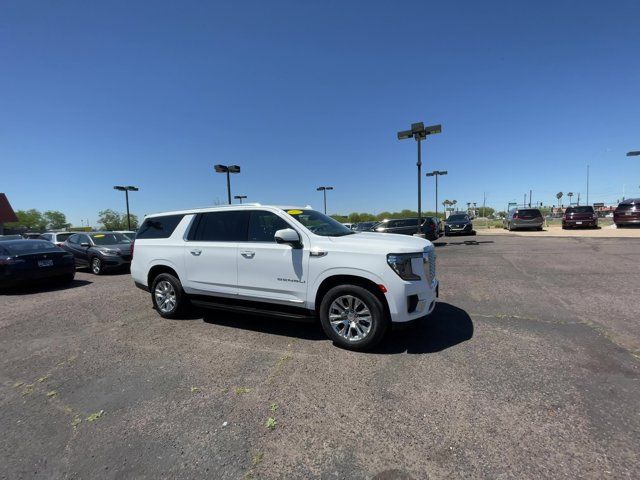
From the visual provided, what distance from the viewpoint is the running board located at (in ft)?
14.7

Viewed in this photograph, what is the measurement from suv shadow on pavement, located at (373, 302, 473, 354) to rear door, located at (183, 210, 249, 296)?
2387mm

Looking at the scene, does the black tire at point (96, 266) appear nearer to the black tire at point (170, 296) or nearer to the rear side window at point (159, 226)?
the rear side window at point (159, 226)

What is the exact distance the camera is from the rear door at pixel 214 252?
5.05 metres

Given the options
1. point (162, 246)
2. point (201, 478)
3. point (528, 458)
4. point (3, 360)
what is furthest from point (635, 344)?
point (3, 360)

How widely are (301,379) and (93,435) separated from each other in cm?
183

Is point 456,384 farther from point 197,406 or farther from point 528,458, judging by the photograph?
point 197,406

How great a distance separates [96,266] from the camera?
11.5 metres

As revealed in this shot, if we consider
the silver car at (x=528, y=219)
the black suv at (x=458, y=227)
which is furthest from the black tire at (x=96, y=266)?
the silver car at (x=528, y=219)

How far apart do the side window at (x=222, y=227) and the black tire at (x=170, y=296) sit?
900mm

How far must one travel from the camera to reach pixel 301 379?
3.50 meters

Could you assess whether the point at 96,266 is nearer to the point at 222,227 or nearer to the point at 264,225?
the point at 222,227

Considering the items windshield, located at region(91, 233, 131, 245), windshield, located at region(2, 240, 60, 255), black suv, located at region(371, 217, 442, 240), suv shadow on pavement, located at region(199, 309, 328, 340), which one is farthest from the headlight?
black suv, located at region(371, 217, 442, 240)

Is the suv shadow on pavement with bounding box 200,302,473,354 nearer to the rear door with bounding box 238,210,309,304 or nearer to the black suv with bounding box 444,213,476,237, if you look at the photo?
the rear door with bounding box 238,210,309,304

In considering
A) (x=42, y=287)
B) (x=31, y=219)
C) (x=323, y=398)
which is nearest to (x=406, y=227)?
(x=42, y=287)
